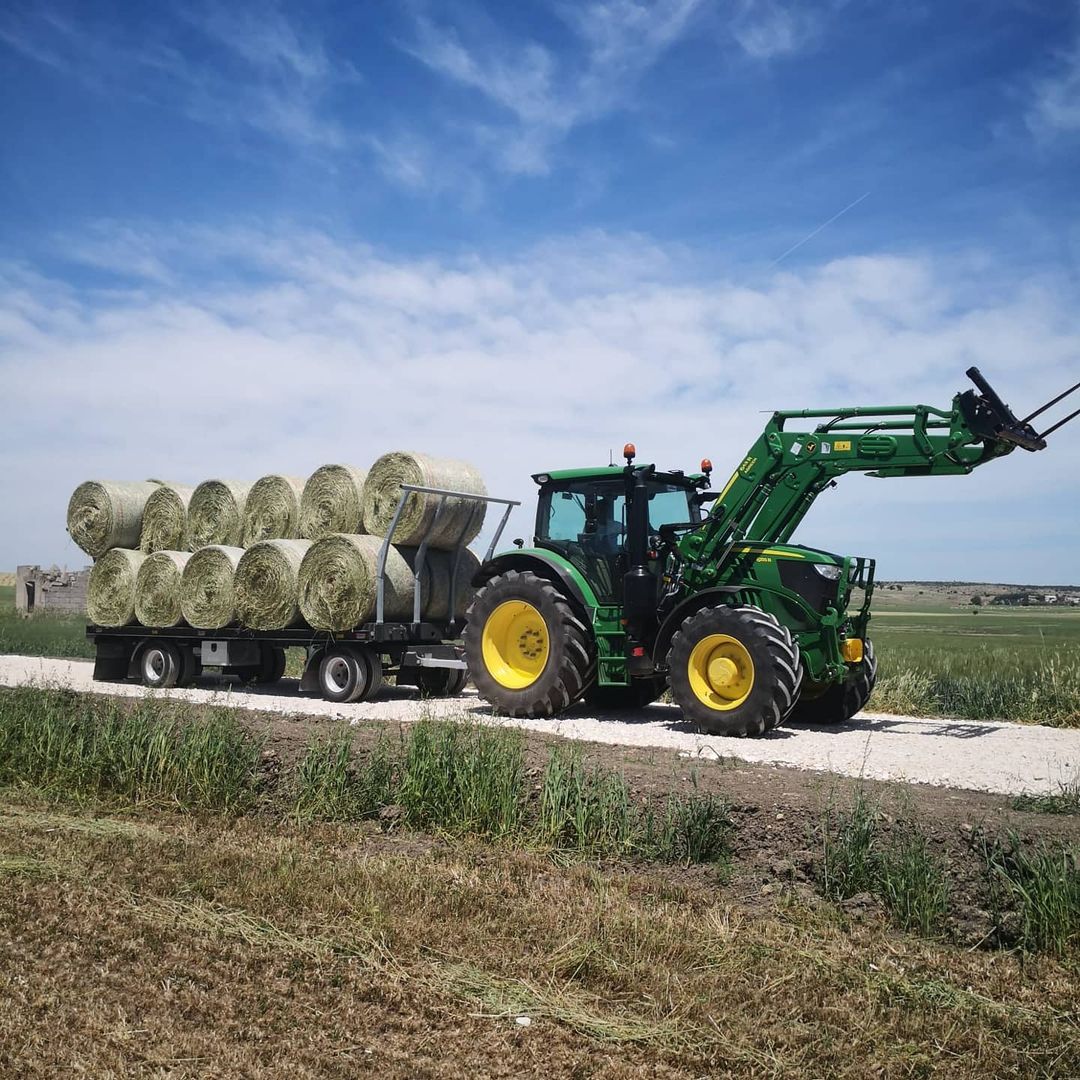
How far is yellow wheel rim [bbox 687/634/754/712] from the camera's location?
10102 millimetres

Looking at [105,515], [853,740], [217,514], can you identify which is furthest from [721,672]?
[105,515]

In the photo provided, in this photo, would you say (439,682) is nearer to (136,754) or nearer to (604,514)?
(604,514)

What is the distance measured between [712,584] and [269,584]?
16.5 ft

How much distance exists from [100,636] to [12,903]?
10555mm

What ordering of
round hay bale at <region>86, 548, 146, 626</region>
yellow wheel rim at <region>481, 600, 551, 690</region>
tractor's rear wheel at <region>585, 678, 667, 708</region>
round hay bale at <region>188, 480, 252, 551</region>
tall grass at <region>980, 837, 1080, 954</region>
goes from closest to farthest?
tall grass at <region>980, 837, 1080, 954</region>, yellow wheel rim at <region>481, 600, 551, 690</region>, tractor's rear wheel at <region>585, 678, 667, 708</region>, round hay bale at <region>188, 480, 252, 551</region>, round hay bale at <region>86, 548, 146, 626</region>

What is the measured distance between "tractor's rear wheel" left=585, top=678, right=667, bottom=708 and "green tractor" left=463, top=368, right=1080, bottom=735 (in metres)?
1.10

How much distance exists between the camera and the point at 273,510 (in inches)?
537

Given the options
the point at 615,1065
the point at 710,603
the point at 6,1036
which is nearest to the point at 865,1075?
the point at 615,1065

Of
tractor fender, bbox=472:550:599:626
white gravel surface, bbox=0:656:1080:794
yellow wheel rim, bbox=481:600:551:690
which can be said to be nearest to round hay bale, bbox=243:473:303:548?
white gravel surface, bbox=0:656:1080:794

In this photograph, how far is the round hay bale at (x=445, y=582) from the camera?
523 inches

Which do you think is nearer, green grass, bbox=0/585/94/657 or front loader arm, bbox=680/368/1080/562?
front loader arm, bbox=680/368/1080/562

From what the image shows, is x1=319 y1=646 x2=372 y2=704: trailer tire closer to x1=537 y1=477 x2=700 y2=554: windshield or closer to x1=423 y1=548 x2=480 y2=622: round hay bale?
x1=423 y1=548 x2=480 y2=622: round hay bale

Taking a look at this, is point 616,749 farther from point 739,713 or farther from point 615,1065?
point 615,1065

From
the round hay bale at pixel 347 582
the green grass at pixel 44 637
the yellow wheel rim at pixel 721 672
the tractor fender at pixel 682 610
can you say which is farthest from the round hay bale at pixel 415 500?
the green grass at pixel 44 637
